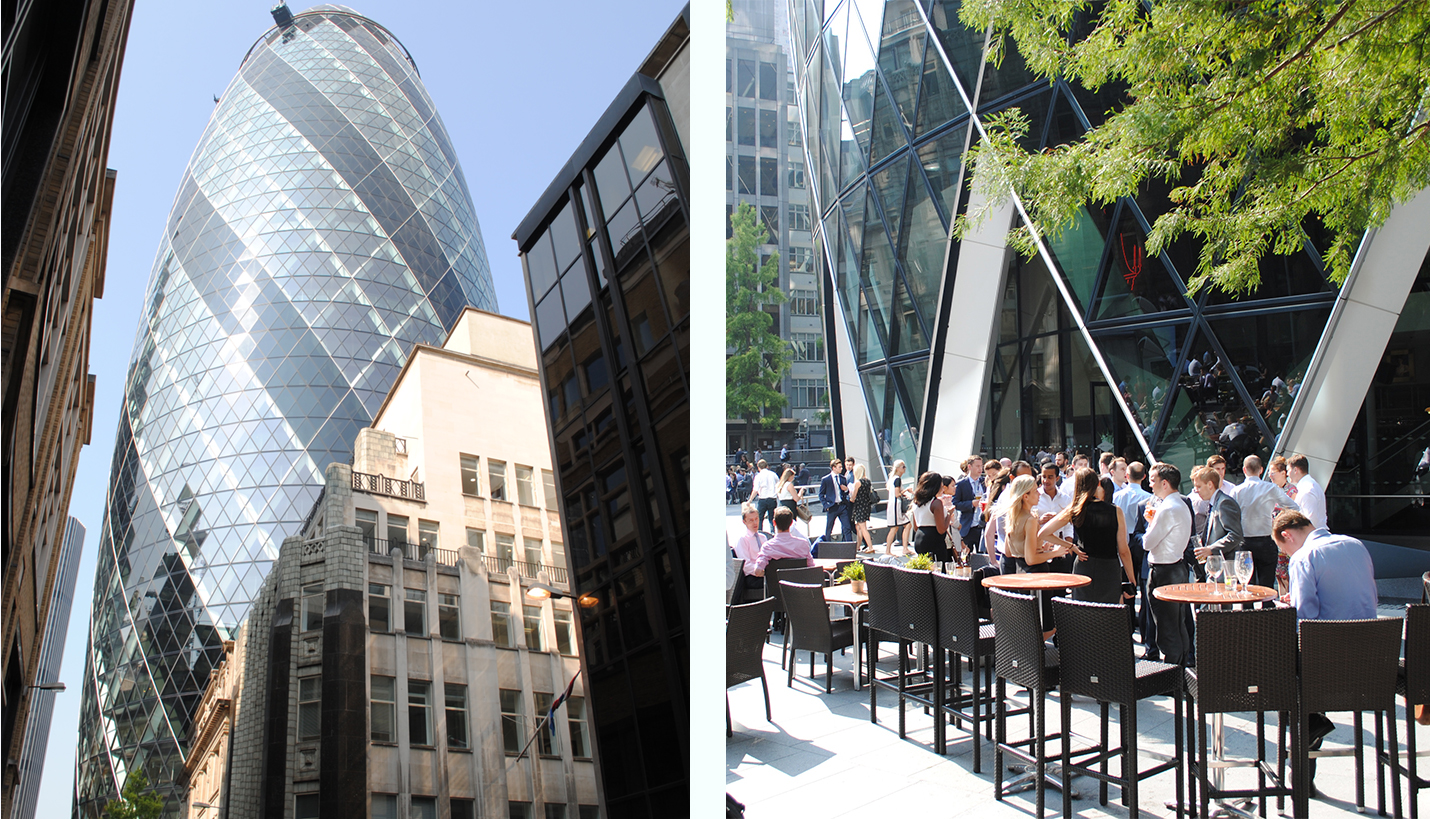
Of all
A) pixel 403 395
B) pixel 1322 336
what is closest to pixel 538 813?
pixel 403 395

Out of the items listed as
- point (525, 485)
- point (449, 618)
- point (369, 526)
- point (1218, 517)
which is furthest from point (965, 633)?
point (369, 526)

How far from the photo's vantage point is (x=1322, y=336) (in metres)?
10.2

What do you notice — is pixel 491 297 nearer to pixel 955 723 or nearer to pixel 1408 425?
pixel 955 723

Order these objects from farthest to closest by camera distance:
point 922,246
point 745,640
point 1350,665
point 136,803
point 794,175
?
1. point 794,175
2. point 922,246
3. point 745,640
4. point 1350,665
5. point 136,803

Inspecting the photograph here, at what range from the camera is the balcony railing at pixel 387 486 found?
4.00 ft

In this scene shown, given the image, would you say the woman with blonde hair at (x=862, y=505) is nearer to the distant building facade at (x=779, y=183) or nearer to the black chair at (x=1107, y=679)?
the black chair at (x=1107, y=679)

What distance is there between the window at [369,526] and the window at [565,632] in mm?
328

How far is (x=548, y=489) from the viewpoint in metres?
1.41

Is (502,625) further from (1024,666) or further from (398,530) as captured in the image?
(1024,666)

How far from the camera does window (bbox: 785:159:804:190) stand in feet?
122

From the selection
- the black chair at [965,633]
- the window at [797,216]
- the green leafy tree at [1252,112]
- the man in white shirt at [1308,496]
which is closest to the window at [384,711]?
the black chair at [965,633]

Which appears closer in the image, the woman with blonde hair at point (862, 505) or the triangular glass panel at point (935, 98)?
the woman with blonde hair at point (862, 505)

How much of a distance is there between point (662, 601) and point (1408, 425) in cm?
1230

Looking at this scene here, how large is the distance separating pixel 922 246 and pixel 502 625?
14375 millimetres
